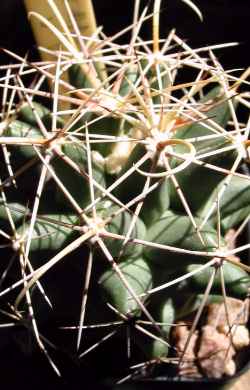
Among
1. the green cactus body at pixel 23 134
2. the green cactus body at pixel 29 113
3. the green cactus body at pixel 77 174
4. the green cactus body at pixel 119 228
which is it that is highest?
the green cactus body at pixel 29 113

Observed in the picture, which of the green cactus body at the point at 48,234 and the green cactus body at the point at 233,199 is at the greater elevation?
the green cactus body at the point at 48,234

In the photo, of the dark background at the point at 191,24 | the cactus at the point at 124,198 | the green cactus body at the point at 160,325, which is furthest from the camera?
the dark background at the point at 191,24

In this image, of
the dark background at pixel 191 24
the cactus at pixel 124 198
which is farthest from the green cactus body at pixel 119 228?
the dark background at pixel 191 24

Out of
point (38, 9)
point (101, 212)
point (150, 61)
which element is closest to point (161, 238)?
point (101, 212)

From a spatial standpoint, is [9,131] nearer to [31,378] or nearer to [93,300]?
[93,300]

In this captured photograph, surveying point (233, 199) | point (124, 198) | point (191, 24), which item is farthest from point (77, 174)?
point (191, 24)

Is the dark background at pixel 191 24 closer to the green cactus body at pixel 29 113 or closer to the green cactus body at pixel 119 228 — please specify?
the green cactus body at pixel 29 113
